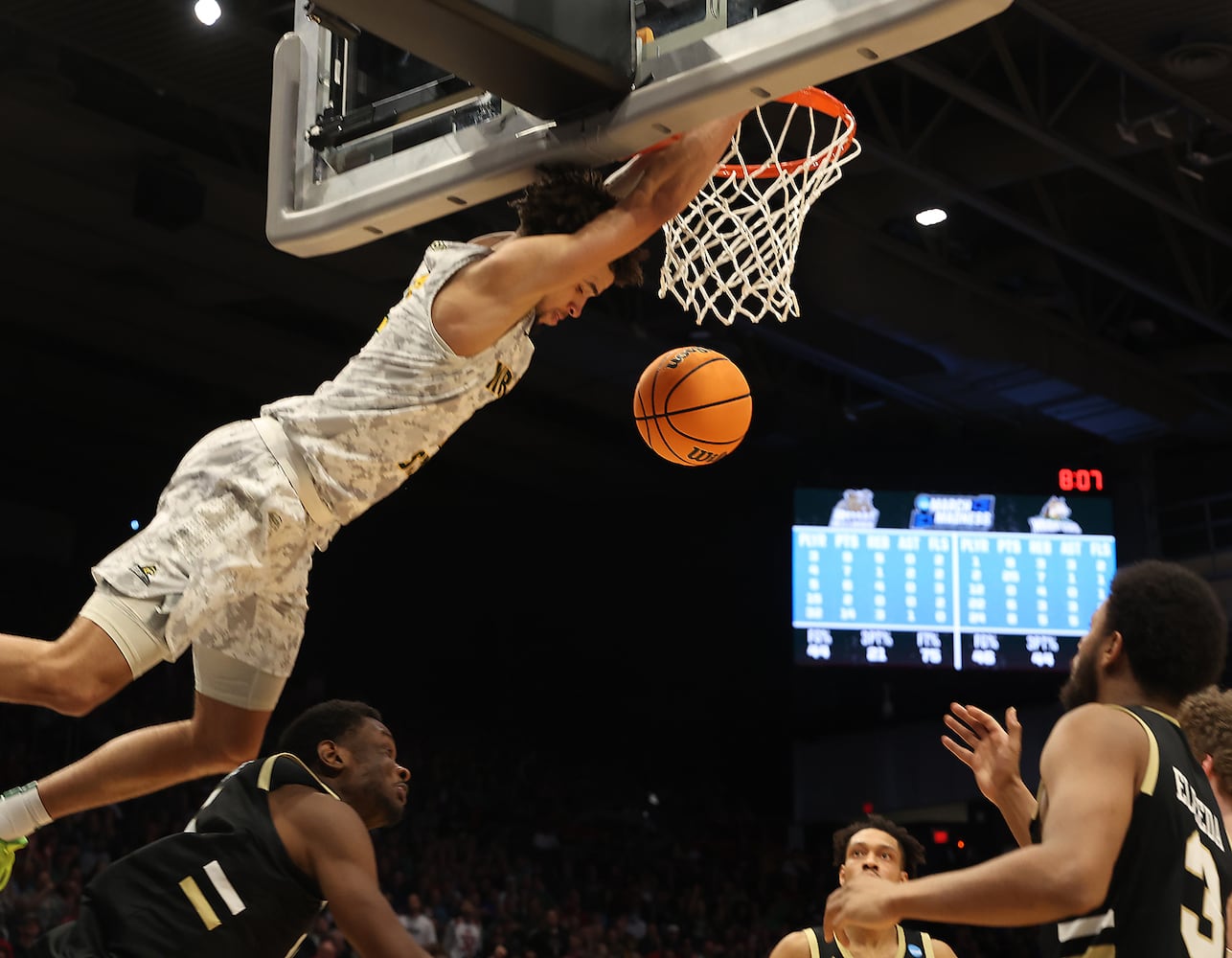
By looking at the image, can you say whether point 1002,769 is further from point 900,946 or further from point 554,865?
point 554,865

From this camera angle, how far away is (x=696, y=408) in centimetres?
446

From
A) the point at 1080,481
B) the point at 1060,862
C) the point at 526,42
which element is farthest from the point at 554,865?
the point at 1060,862

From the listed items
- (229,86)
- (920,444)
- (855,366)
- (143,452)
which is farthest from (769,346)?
(143,452)

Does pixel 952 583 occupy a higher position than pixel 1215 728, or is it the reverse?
pixel 952 583

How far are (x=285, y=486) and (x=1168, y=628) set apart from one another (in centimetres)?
196

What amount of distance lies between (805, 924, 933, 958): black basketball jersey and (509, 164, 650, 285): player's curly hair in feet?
8.71

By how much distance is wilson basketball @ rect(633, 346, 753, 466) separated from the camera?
446 cm

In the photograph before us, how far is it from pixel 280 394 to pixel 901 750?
7938 millimetres

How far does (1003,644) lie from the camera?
1293 centimetres

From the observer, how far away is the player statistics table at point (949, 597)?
1296cm

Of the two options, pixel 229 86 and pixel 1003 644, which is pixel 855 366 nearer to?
pixel 1003 644

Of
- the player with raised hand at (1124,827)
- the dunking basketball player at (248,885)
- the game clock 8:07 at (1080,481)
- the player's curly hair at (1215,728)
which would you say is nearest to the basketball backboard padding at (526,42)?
the dunking basketball player at (248,885)

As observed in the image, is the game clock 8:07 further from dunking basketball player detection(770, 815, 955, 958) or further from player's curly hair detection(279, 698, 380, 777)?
player's curly hair detection(279, 698, 380, 777)

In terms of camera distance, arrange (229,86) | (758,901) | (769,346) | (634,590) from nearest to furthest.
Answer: (229,86)
(769,346)
(758,901)
(634,590)
